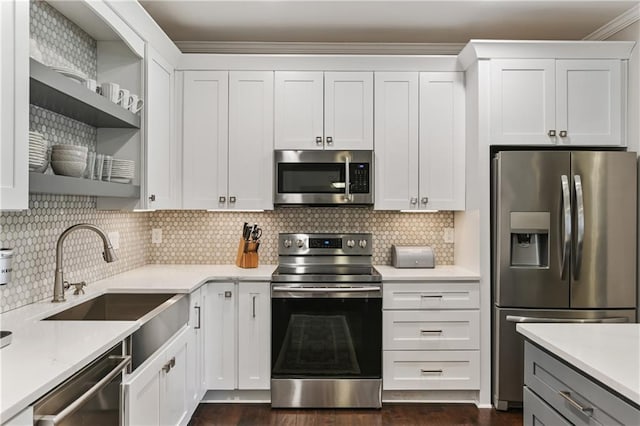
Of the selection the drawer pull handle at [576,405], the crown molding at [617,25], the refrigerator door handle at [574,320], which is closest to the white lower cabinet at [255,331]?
the refrigerator door handle at [574,320]

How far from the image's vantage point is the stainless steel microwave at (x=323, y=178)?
3256 millimetres

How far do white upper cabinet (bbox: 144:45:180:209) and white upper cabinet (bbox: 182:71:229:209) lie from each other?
9 centimetres

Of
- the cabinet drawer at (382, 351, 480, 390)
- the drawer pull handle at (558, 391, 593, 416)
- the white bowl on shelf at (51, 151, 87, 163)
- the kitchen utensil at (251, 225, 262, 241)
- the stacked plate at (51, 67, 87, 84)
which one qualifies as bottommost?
the cabinet drawer at (382, 351, 480, 390)

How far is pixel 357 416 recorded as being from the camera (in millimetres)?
2938

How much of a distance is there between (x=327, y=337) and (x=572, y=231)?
5.61 ft

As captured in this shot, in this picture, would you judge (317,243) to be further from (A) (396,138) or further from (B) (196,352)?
(B) (196,352)

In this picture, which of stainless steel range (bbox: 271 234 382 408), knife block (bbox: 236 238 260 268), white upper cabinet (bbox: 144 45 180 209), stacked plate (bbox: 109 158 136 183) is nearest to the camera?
stacked plate (bbox: 109 158 136 183)

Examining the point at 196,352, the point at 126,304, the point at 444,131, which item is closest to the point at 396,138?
the point at 444,131

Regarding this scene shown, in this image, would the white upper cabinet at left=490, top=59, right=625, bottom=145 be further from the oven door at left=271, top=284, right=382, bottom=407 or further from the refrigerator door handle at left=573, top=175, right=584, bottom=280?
the oven door at left=271, top=284, right=382, bottom=407

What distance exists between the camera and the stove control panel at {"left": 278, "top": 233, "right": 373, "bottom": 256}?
3410 mm

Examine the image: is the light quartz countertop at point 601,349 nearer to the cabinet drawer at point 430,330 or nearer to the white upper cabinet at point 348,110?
the cabinet drawer at point 430,330

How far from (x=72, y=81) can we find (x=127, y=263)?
64.5 inches

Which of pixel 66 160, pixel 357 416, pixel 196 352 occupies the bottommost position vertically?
pixel 357 416

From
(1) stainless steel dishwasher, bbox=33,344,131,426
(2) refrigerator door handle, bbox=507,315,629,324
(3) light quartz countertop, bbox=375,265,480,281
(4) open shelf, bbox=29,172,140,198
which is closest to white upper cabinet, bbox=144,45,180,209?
(4) open shelf, bbox=29,172,140,198
